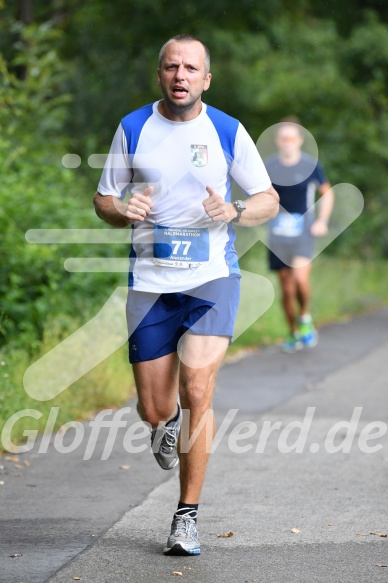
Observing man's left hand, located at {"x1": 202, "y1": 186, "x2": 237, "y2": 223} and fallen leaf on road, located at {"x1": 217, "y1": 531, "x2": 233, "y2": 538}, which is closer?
man's left hand, located at {"x1": 202, "y1": 186, "x2": 237, "y2": 223}

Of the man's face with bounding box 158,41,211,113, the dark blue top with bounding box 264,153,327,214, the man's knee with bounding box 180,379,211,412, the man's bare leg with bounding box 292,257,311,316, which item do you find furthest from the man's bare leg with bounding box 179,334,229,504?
the man's bare leg with bounding box 292,257,311,316

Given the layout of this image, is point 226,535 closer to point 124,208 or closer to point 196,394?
point 196,394

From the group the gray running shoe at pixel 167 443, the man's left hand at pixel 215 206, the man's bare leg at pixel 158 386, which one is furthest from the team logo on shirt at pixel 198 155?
the gray running shoe at pixel 167 443

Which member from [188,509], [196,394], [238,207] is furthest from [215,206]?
[188,509]

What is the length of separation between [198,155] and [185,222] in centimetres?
30

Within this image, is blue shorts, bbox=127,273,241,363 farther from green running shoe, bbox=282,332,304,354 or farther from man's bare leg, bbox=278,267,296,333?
man's bare leg, bbox=278,267,296,333

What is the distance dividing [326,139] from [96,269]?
1193 centimetres

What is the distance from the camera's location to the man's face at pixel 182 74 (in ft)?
18.3

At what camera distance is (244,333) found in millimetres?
13898

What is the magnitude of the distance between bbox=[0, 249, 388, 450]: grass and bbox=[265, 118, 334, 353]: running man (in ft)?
2.35

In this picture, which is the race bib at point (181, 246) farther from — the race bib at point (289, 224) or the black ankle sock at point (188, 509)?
the race bib at point (289, 224)

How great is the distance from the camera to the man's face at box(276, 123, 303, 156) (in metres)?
13.1

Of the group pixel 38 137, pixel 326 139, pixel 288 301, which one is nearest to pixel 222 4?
pixel 326 139

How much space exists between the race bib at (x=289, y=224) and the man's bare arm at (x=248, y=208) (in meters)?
7.58
